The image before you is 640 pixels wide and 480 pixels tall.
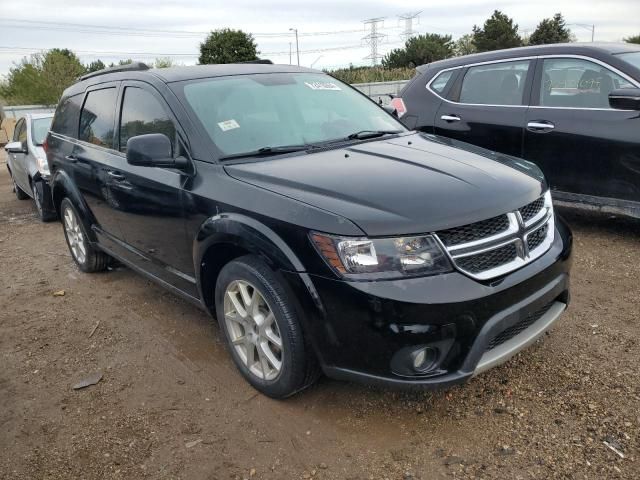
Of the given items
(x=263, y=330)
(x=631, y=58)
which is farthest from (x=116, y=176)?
(x=631, y=58)

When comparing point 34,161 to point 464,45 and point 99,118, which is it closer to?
point 99,118

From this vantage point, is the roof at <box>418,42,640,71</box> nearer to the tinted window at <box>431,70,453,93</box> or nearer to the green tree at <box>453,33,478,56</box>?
the tinted window at <box>431,70,453,93</box>

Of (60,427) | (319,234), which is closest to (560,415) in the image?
(319,234)

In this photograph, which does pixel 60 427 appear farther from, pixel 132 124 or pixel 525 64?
pixel 525 64

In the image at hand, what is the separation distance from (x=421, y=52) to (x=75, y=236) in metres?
51.8

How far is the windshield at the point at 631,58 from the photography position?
4.79 m

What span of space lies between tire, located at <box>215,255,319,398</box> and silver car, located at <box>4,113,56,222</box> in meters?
5.42

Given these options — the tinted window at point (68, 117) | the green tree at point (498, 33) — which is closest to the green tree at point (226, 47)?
the green tree at point (498, 33)

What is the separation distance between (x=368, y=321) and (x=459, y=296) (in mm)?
396

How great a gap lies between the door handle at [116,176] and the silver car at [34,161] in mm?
3892

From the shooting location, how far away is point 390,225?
90.1 inches

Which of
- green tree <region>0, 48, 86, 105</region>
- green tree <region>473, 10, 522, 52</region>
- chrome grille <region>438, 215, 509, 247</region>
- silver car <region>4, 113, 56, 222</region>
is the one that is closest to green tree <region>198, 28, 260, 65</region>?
green tree <region>0, 48, 86, 105</region>

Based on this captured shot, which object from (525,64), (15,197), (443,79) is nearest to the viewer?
(525,64)

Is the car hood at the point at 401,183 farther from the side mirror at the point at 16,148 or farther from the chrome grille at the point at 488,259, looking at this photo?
the side mirror at the point at 16,148
